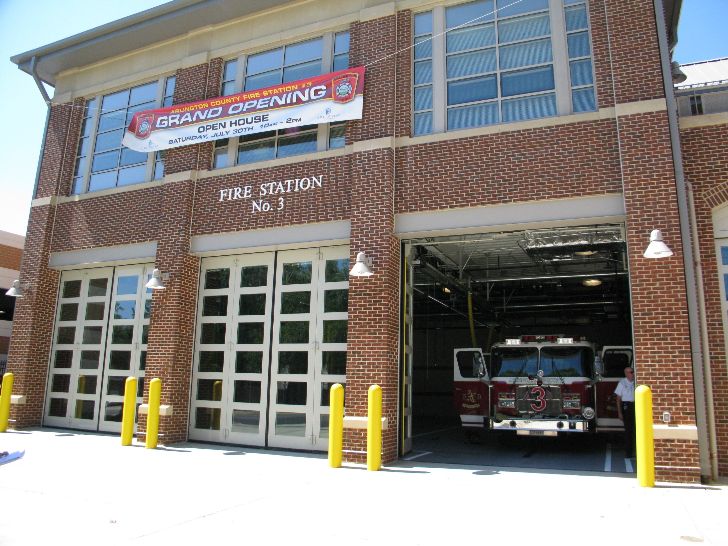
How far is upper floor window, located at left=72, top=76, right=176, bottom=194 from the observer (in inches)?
590

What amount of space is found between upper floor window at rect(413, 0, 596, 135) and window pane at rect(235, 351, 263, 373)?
607 cm

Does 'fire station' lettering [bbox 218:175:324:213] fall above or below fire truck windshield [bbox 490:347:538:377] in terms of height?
above

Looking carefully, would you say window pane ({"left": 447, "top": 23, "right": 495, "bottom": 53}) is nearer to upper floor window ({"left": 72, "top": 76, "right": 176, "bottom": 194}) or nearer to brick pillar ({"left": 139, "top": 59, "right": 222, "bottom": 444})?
brick pillar ({"left": 139, "top": 59, "right": 222, "bottom": 444})

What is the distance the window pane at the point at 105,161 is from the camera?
1561 cm

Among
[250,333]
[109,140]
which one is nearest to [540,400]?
[250,333]

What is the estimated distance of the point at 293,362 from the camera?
40.9 feet

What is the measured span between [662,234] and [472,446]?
7.01 metres

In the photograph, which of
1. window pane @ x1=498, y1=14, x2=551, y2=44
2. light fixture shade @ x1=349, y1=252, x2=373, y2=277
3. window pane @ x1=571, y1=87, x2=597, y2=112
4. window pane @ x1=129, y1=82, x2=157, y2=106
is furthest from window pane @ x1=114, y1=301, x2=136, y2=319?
window pane @ x1=571, y1=87, x2=597, y2=112

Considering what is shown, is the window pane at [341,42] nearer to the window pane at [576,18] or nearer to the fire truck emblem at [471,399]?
the window pane at [576,18]

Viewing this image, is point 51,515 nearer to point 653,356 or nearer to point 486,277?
point 653,356

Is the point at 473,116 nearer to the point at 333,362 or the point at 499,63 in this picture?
the point at 499,63

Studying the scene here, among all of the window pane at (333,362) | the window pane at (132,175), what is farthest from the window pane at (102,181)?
the window pane at (333,362)

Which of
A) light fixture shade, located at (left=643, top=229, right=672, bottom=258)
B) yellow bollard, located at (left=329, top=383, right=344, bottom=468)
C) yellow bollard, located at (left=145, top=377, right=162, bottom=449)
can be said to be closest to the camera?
light fixture shade, located at (left=643, top=229, right=672, bottom=258)

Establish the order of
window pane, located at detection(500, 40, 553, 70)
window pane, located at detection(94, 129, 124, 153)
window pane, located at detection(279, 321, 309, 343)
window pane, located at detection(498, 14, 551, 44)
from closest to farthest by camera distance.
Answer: window pane, located at detection(500, 40, 553, 70) < window pane, located at detection(498, 14, 551, 44) < window pane, located at detection(279, 321, 309, 343) < window pane, located at detection(94, 129, 124, 153)
